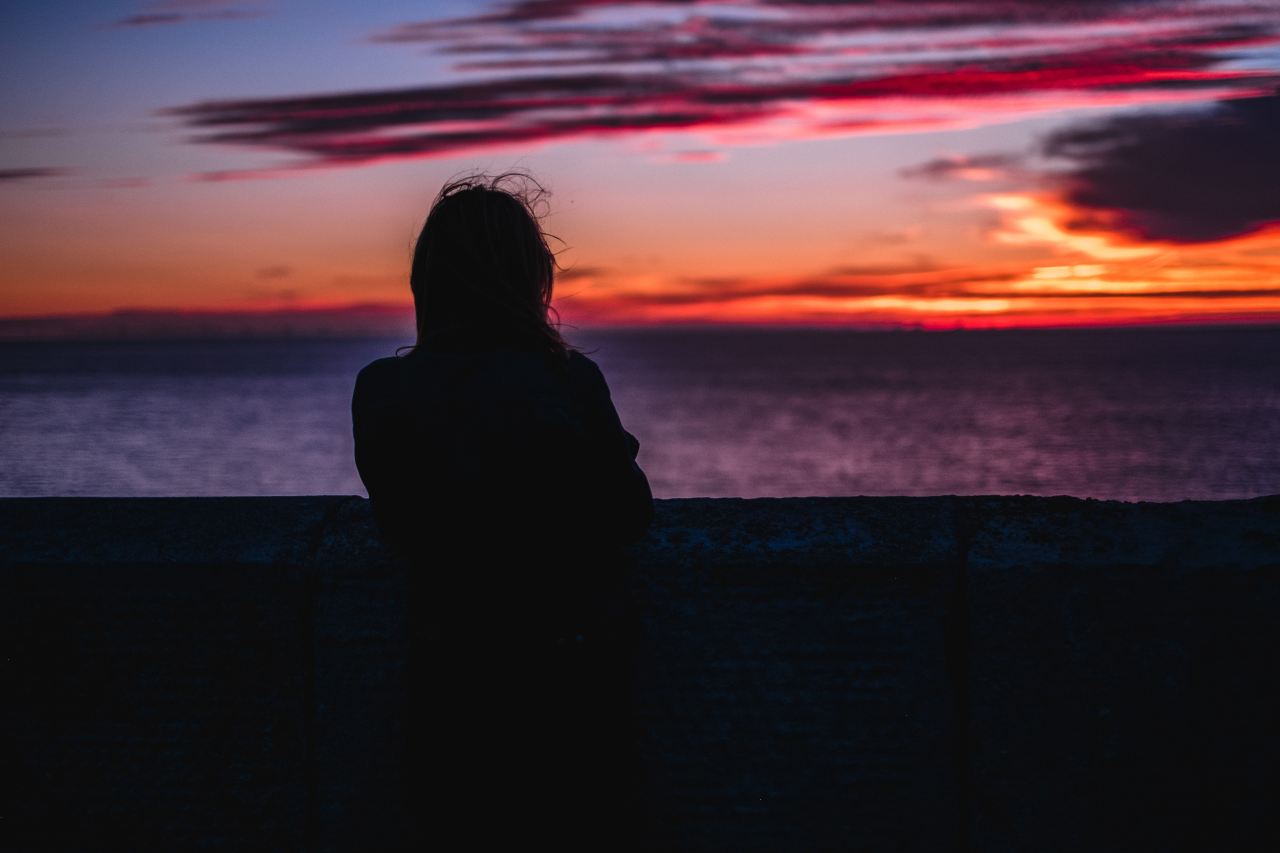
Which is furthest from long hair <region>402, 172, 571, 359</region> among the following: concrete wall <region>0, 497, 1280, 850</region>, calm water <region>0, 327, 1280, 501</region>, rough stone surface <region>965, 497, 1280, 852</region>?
calm water <region>0, 327, 1280, 501</region>

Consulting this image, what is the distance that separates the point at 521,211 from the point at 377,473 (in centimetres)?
55

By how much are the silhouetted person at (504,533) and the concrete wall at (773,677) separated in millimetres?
411

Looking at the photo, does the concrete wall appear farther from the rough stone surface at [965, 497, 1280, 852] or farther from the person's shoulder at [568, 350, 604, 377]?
the person's shoulder at [568, 350, 604, 377]

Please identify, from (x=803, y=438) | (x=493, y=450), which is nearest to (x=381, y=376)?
(x=493, y=450)

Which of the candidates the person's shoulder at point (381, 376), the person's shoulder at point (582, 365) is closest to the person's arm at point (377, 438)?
the person's shoulder at point (381, 376)

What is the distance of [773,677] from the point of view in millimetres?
2254

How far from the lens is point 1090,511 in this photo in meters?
2.31

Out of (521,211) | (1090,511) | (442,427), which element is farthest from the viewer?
(1090,511)

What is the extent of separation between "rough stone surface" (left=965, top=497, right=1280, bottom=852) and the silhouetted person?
0.89 meters

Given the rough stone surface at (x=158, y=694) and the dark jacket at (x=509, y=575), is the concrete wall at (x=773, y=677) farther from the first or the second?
the dark jacket at (x=509, y=575)

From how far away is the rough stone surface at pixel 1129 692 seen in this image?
2162 millimetres

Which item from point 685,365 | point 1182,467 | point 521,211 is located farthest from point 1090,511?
point 685,365

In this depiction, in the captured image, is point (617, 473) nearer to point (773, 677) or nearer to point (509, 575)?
point (509, 575)

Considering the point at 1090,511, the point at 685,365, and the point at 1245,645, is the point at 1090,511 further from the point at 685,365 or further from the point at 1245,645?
the point at 685,365
